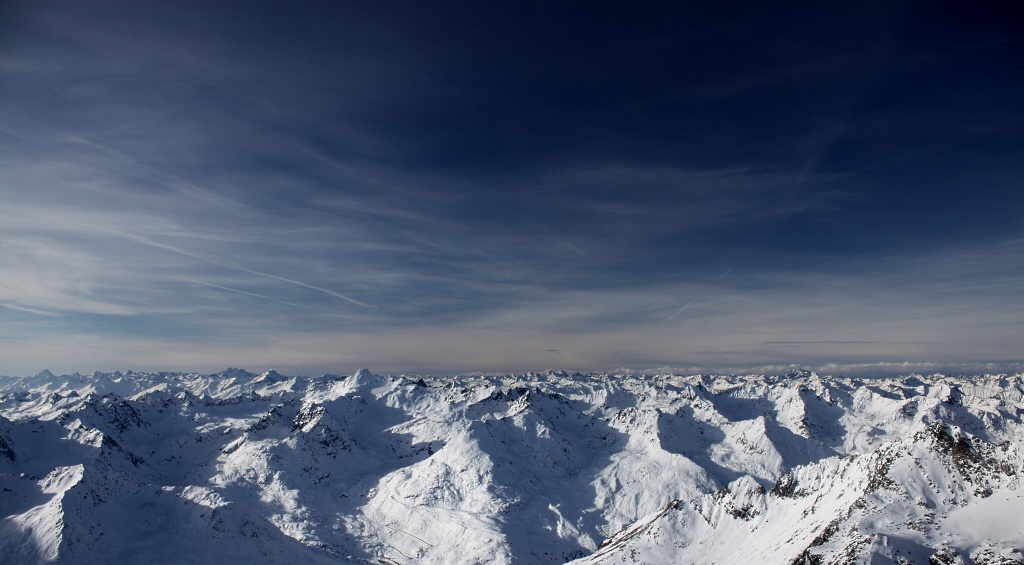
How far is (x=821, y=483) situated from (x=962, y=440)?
3520 cm

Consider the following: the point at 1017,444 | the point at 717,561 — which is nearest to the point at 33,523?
the point at 717,561

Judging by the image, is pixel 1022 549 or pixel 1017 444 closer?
pixel 1022 549

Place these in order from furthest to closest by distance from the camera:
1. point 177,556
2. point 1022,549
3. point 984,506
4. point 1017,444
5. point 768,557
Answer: point 177,556, point 768,557, point 1017,444, point 984,506, point 1022,549

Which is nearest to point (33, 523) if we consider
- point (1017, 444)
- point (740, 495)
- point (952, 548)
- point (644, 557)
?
point (644, 557)

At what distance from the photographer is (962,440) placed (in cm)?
12275

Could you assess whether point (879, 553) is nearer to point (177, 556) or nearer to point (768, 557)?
point (768, 557)

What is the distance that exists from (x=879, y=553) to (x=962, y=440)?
51787 mm

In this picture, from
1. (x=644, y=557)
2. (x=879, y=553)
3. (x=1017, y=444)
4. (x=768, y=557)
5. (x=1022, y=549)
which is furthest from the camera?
(x=644, y=557)

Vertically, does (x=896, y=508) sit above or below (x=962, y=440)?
below

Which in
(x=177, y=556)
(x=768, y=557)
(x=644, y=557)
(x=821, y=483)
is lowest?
(x=177, y=556)

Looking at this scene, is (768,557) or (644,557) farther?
(644,557)

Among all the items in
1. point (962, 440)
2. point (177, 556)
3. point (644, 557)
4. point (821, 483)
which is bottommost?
point (177, 556)

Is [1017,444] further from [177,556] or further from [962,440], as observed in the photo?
[177,556]

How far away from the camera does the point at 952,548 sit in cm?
9388
